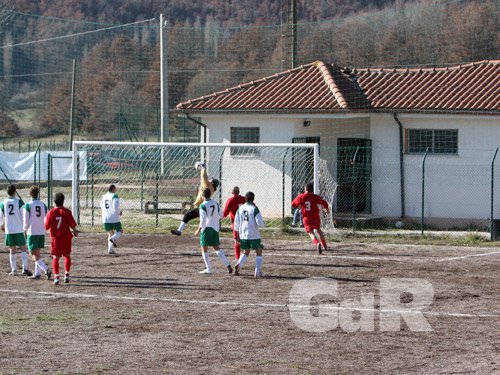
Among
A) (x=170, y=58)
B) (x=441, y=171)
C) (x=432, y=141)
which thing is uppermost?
(x=170, y=58)

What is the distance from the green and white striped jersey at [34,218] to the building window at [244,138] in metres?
10.6

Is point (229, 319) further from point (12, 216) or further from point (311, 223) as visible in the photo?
point (311, 223)

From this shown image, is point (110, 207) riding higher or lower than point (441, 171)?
lower

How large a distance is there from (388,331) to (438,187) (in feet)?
43.1

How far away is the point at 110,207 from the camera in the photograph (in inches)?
653

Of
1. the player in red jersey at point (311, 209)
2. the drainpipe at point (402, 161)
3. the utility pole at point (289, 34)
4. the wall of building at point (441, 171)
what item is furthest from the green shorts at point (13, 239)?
the utility pole at point (289, 34)

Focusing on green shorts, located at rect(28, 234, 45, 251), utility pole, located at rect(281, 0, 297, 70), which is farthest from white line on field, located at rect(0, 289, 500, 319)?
utility pole, located at rect(281, 0, 297, 70)

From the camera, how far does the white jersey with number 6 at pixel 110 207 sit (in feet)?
54.0

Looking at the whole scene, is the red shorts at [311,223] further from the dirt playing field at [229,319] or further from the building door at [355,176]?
the building door at [355,176]

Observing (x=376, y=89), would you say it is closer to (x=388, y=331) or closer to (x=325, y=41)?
(x=388, y=331)

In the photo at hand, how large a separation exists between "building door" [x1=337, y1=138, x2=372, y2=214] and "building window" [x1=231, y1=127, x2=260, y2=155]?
250cm

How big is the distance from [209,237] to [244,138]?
412 inches

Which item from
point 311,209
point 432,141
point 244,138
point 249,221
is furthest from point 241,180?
point 249,221

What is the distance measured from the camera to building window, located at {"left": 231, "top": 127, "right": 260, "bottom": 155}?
23.6 meters
